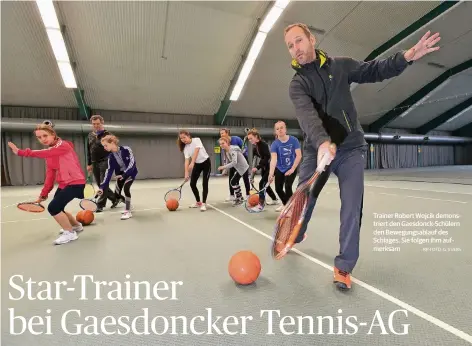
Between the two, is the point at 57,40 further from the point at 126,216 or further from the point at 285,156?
the point at 285,156

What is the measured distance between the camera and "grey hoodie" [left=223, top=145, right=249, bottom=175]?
229 inches

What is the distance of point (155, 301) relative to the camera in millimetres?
1871

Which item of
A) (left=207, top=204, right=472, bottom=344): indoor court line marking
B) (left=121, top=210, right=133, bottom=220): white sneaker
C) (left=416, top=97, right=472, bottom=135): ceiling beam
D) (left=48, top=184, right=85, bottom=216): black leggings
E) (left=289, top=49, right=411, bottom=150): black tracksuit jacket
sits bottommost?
(left=207, top=204, right=472, bottom=344): indoor court line marking

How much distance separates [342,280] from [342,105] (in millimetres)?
1232

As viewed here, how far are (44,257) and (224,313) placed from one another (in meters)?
2.17

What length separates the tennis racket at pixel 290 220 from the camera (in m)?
2.03

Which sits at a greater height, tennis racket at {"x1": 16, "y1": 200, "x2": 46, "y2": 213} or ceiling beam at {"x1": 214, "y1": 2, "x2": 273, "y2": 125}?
ceiling beam at {"x1": 214, "y1": 2, "x2": 273, "y2": 125}

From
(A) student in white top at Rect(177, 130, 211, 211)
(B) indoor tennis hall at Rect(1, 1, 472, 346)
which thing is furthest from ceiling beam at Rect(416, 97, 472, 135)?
(A) student in white top at Rect(177, 130, 211, 211)

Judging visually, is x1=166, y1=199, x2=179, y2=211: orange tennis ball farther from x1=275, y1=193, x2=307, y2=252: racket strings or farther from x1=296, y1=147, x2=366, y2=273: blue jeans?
x1=296, y1=147, x2=366, y2=273: blue jeans

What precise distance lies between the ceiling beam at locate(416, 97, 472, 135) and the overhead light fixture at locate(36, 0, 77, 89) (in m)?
25.8

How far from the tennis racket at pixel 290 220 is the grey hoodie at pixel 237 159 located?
369cm

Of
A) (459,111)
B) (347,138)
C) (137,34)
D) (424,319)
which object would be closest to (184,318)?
(424,319)

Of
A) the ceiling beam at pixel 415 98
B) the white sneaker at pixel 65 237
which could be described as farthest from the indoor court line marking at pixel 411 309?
the ceiling beam at pixel 415 98

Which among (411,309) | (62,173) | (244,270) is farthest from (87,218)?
(411,309)
